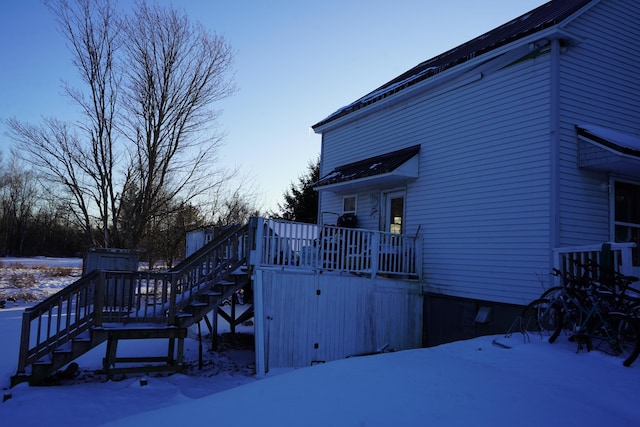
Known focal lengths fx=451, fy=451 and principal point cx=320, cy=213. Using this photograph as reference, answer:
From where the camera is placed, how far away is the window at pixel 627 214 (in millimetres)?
8430

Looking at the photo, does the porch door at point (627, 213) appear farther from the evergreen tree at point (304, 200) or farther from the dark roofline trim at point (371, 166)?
the evergreen tree at point (304, 200)

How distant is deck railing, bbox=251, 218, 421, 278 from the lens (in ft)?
27.8

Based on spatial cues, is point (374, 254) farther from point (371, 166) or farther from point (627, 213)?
point (627, 213)

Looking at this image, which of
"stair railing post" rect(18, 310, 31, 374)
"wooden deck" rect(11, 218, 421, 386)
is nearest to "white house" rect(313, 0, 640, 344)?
"wooden deck" rect(11, 218, 421, 386)

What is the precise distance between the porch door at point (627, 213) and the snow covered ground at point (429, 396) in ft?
13.2

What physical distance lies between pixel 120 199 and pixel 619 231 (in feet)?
47.2

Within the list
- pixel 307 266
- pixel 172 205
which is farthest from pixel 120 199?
pixel 307 266

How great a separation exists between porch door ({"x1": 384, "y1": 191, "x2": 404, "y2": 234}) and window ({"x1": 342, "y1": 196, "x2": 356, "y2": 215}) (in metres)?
1.43

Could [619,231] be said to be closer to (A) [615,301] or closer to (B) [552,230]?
(B) [552,230]

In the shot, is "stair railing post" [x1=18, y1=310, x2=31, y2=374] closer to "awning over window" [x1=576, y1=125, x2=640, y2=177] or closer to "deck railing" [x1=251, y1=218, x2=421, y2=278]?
"deck railing" [x1=251, y1=218, x2=421, y2=278]

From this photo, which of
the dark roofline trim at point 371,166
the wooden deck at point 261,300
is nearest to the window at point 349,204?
the dark roofline trim at point 371,166

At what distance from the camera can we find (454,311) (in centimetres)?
925

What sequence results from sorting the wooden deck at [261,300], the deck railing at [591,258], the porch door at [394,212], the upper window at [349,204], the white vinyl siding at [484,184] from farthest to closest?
1. the upper window at [349,204]
2. the porch door at [394,212]
3. the white vinyl siding at [484,184]
4. the wooden deck at [261,300]
5. the deck railing at [591,258]

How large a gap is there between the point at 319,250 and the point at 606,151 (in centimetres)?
528
